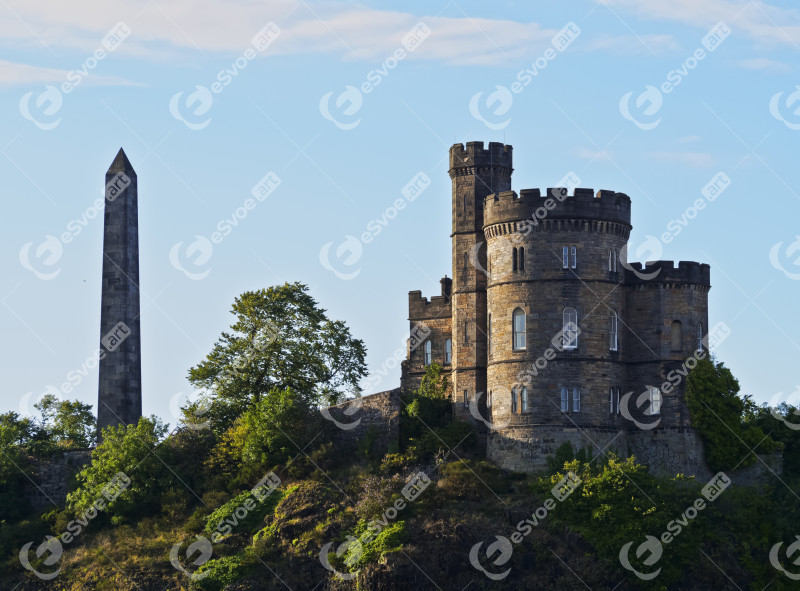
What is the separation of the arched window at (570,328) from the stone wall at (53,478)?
84.0 feet

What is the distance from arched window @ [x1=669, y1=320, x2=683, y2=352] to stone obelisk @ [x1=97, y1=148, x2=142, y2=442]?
27.9 meters

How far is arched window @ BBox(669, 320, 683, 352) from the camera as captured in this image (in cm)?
7462

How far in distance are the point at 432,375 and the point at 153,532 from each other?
15.6 metres

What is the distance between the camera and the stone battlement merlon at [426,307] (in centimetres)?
8119

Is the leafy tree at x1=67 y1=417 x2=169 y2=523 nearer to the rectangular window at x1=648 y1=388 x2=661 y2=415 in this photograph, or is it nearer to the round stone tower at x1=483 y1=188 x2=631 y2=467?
the round stone tower at x1=483 y1=188 x2=631 y2=467

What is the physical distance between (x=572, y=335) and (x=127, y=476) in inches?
891

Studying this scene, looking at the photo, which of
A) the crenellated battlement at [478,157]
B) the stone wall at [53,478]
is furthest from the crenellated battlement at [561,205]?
the stone wall at [53,478]

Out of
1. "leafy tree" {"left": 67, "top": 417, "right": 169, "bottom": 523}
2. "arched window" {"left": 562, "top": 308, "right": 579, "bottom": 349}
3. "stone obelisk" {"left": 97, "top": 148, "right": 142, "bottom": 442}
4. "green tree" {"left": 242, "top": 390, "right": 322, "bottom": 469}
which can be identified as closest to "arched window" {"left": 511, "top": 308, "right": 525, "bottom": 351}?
"arched window" {"left": 562, "top": 308, "right": 579, "bottom": 349}

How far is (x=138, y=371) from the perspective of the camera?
82938 millimetres

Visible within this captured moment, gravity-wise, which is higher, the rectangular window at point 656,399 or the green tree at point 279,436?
the rectangular window at point 656,399

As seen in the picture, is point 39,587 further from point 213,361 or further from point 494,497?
point 494,497

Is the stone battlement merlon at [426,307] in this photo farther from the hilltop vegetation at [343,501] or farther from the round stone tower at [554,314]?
the round stone tower at [554,314]

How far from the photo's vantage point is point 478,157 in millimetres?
78375

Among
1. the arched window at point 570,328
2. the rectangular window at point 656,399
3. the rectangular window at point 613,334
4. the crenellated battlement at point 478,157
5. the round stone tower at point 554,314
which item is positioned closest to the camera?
the round stone tower at point 554,314
